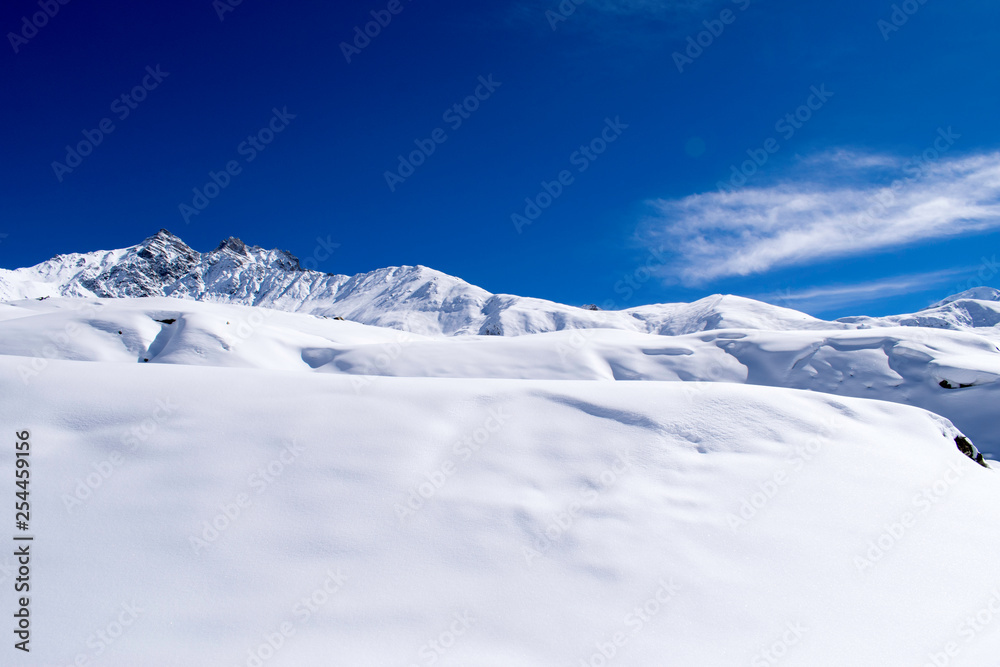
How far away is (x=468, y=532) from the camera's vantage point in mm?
4215

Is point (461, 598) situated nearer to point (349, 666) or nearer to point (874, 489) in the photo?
point (349, 666)

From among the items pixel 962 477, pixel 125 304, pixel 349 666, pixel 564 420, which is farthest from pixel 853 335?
pixel 125 304

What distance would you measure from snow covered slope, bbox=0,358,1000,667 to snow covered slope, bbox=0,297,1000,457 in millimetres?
10077

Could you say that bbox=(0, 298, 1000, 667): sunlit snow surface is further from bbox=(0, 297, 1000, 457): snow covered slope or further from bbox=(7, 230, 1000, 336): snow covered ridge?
bbox=(7, 230, 1000, 336): snow covered ridge

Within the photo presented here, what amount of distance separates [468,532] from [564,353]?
1483cm

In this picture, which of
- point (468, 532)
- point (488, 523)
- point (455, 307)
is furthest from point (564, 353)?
point (455, 307)

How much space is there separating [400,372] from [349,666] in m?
12.9

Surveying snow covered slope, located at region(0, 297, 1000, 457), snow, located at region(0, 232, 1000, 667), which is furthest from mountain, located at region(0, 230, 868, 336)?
snow, located at region(0, 232, 1000, 667)

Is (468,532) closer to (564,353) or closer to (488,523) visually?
(488,523)

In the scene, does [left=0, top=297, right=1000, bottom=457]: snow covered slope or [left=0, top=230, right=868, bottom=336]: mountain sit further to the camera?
[left=0, top=230, right=868, bottom=336]: mountain

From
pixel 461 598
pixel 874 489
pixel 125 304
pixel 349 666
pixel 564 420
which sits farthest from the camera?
pixel 125 304

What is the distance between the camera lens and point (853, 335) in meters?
20.5

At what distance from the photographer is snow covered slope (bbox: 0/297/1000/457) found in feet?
50.0

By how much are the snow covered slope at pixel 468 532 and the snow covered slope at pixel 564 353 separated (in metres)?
10.1
